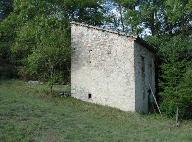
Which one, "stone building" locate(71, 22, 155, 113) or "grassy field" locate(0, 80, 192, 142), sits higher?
"stone building" locate(71, 22, 155, 113)

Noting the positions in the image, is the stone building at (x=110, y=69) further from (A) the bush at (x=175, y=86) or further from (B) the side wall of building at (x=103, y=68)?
(A) the bush at (x=175, y=86)

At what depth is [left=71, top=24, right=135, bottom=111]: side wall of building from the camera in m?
27.5

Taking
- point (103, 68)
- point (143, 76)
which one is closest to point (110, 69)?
point (103, 68)

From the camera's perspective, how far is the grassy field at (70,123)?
1723 centimetres

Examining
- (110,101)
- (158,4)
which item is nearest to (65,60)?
(110,101)

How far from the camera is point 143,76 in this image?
29188 mm

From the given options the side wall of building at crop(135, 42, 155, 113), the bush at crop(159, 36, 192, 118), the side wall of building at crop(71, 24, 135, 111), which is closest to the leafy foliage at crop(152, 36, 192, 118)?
the bush at crop(159, 36, 192, 118)

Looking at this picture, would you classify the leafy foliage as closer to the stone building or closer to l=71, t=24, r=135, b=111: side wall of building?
the stone building

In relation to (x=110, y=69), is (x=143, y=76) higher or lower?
lower

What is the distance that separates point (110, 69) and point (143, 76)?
8.68 feet

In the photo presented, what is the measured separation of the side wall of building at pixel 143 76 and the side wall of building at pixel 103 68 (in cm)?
68

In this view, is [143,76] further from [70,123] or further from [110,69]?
[70,123]

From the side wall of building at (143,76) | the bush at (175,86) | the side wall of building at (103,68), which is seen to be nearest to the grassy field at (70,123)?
the bush at (175,86)

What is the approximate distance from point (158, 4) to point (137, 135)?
18.9 m
